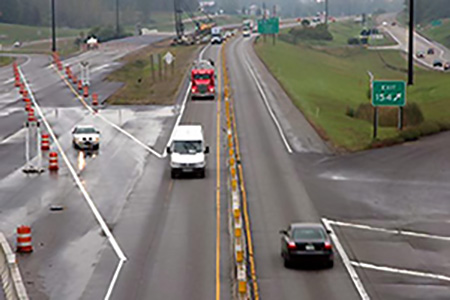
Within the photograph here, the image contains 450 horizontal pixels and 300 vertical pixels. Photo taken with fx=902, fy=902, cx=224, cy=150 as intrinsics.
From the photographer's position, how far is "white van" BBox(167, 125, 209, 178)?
4569cm

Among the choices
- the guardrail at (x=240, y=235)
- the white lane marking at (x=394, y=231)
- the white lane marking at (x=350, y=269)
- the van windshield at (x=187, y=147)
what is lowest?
the white lane marking at (x=394, y=231)

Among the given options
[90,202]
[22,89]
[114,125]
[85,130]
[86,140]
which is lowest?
[90,202]

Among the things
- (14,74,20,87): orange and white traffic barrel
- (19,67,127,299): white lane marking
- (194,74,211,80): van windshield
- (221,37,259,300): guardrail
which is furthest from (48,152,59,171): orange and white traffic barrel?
(14,74,20,87): orange and white traffic barrel

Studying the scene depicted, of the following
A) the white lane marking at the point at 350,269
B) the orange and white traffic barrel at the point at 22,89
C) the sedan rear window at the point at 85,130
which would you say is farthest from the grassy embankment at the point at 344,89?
the orange and white traffic barrel at the point at 22,89

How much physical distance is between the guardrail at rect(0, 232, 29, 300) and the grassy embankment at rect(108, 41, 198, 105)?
44.2 m

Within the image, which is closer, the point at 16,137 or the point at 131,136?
the point at 131,136

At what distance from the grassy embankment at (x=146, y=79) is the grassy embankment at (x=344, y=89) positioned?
33.1 ft

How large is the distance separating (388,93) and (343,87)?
1560 inches

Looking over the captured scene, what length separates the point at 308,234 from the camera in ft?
98.4

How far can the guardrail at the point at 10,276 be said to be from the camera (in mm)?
26136

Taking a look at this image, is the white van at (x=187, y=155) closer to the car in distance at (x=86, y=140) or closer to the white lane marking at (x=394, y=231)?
the car in distance at (x=86, y=140)

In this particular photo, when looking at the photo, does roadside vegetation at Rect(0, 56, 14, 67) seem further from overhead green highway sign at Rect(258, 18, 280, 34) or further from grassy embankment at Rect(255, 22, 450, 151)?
overhead green highway sign at Rect(258, 18, 280, 34)

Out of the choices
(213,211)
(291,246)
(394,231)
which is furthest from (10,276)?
(394,231)

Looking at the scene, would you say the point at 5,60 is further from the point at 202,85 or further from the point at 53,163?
the point at 53,163
